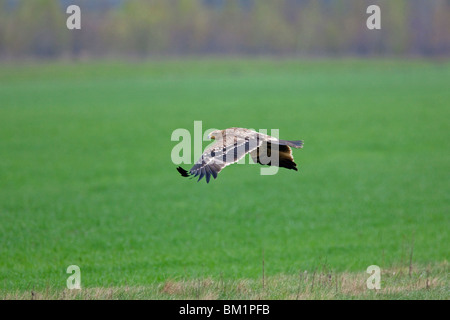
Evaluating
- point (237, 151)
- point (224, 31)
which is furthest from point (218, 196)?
point (224, 31)

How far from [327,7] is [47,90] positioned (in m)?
92.8

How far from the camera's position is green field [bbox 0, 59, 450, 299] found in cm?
1261

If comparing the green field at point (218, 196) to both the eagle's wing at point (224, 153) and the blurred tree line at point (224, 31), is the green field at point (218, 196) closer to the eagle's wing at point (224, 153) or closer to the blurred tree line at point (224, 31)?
the eagle's wing at point (224, 153)

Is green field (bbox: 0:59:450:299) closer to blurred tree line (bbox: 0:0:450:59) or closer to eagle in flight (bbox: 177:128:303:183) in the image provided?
eagle in flight (bbox: 177:128:303:183)

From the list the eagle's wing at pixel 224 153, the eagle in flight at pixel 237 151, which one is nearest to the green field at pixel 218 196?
the eagle in flight at pixel 237 151

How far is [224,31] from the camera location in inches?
4614

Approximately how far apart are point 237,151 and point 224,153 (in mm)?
153

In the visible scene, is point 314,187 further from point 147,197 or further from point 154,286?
point 154,286

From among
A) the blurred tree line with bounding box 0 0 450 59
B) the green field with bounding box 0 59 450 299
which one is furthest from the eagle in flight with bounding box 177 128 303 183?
the blurred tree line with bounding box 0 0 450 59

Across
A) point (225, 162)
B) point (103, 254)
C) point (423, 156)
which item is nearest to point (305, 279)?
point (225, 162)

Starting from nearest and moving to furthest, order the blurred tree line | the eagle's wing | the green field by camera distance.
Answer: the eagle's wing, the green field, the blurred tree line

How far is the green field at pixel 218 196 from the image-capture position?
12.6m

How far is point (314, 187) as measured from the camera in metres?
20.8

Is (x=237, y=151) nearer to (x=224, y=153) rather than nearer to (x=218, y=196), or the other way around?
(x=224, y=153)
